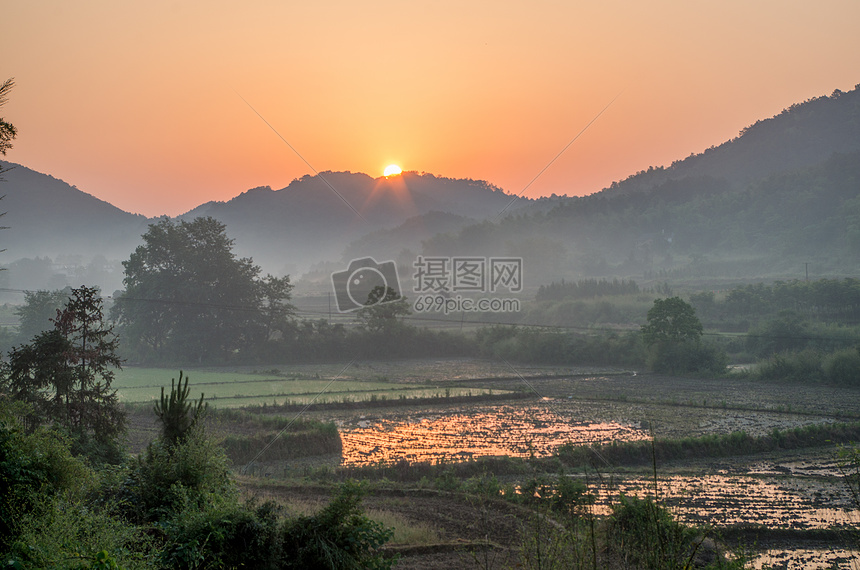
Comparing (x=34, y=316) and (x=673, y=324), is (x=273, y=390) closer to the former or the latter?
(x=673, y=324)

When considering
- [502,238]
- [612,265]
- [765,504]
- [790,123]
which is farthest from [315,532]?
[790,123]

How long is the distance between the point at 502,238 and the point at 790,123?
99234 mm

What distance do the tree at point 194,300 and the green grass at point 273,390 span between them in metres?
8.41

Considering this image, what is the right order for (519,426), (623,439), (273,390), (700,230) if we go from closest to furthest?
(623,439) → (519,426) → (273,390) → (700,230)

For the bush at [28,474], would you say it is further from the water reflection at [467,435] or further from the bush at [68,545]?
the water reflection at [467,435]

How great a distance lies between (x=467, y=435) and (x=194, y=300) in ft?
107

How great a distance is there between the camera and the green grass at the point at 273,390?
86.8ft

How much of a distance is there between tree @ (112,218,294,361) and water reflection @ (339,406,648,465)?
960 inches

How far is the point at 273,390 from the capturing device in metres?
29.2

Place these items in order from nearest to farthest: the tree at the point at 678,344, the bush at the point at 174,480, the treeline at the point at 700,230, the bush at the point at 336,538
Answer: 1. the bush at the point at 336,538
2. the bush at the point at 174,480
3. the tree at the point at 678,344
4. the treeline at the point at 700,230

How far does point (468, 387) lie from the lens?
3066 centimetres

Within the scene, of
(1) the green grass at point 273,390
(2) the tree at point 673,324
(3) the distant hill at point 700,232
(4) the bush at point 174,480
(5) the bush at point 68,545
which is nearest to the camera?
(5) the bush at point 68,545

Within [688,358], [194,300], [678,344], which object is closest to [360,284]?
[194,300]

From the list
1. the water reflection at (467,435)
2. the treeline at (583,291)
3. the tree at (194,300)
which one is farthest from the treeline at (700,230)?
the water reflection at (467,435)
